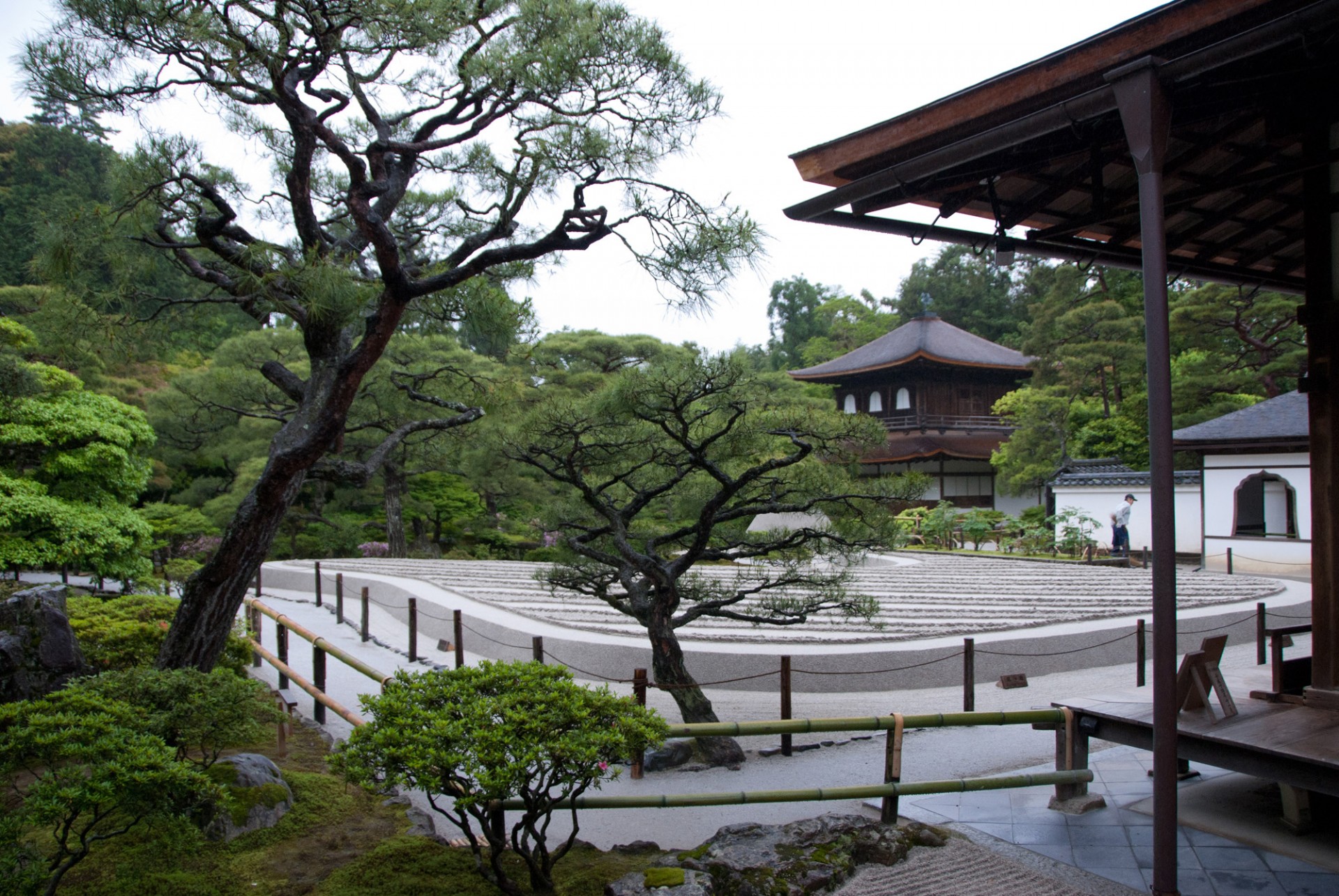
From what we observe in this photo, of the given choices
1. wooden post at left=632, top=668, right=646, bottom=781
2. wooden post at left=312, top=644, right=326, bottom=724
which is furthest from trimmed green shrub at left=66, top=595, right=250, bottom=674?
wooden post at left=632, top=668, right=646, bottom=781

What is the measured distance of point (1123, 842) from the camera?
355cm

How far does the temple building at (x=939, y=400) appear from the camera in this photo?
2578cm

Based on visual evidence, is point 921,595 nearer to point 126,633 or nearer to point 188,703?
point 126,633

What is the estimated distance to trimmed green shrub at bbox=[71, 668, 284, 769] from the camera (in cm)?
340

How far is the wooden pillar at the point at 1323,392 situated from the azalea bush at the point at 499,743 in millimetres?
3229

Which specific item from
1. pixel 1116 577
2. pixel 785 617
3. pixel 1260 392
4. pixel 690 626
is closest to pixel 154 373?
pixel 690 626

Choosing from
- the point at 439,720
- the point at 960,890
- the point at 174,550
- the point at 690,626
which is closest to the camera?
the point at 439,720

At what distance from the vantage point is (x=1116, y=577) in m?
13.7

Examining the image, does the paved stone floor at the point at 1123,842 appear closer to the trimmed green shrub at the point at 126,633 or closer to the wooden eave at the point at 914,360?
the trimmed green shrub at the point at 126,633

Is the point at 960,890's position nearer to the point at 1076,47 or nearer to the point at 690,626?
the point at 1076,47

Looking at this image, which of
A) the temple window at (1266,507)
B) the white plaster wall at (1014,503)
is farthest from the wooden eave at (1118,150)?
the white plaster wall at (1014,503)

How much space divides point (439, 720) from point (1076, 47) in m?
3.16

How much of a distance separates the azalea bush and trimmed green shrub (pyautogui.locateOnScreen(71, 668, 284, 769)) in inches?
28.7

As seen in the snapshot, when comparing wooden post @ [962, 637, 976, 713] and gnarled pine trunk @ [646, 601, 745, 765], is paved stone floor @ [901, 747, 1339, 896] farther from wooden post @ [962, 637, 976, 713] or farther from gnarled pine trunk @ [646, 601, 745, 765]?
wooden post @ [962, 637, 976, 713]
